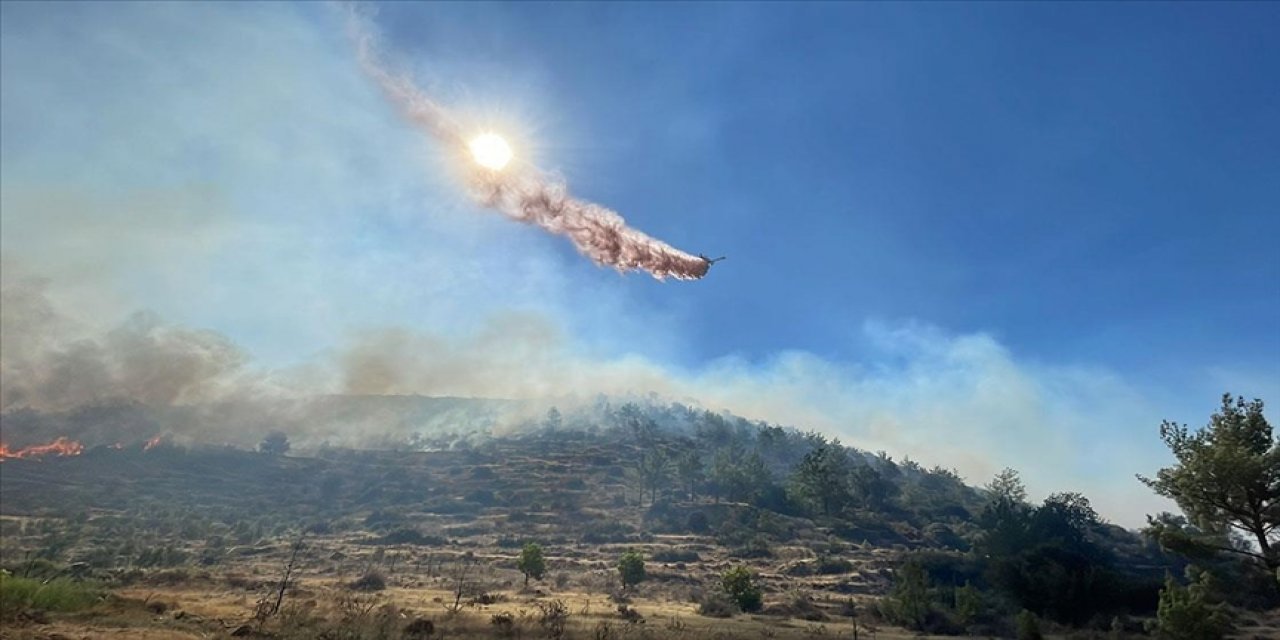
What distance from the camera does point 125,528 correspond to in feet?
286

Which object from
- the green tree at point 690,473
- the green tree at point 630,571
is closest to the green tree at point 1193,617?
the green tree at point 630,571

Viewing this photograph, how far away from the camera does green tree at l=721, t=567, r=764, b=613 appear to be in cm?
4878

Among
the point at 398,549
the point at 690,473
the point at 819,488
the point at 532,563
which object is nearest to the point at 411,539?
the point at 398,549

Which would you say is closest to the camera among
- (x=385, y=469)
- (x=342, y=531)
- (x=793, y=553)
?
(x=793, y=553)

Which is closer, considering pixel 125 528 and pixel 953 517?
pixel 125 528

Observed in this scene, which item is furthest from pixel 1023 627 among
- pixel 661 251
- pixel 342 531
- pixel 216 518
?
pixel 216 518

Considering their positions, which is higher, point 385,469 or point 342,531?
point 385,469

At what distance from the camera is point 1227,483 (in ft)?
98.0

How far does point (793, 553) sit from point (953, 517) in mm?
56259

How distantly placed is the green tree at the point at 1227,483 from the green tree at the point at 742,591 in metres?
27.0

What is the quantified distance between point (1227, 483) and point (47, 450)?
203 meters

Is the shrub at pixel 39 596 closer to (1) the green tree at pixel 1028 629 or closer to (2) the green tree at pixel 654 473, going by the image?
(1) the green tree at pixel 1028 629

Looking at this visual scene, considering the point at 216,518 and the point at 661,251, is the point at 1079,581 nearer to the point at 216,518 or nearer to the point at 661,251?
the point at 661,251

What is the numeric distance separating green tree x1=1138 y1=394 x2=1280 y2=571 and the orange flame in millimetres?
189727
